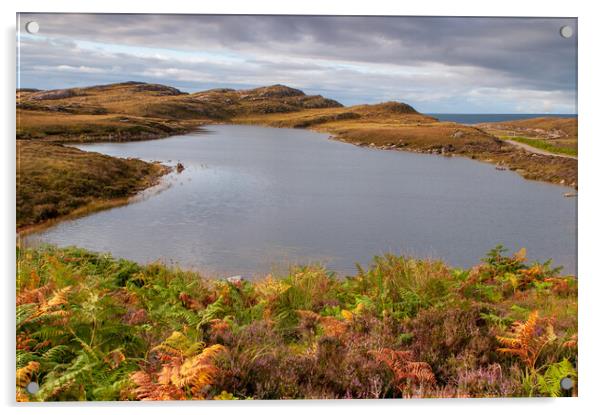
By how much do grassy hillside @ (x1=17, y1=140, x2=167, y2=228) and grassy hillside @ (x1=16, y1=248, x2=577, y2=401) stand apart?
679mm

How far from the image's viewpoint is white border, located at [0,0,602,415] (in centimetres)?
658

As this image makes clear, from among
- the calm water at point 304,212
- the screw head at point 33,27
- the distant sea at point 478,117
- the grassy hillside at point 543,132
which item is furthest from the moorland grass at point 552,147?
the screw head at point 33,27

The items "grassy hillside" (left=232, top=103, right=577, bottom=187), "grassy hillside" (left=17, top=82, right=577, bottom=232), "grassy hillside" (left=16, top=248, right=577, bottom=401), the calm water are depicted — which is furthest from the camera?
"grassy hillside" (left=232, top=103, right=577, bottom=187)

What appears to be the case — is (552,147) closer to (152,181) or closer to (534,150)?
(534,150)

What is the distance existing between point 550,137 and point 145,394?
6162mm

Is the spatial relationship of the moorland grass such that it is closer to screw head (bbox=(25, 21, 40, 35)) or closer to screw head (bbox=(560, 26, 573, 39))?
screw head (bbox=(560, 26, 573, 39))

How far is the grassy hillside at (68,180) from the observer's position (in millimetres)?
6922

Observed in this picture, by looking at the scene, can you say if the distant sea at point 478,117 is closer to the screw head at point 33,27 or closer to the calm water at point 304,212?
the calm water at point 304,212

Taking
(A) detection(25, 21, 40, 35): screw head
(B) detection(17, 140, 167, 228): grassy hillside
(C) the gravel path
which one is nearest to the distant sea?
(C) the gravel path

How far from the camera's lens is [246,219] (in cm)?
732

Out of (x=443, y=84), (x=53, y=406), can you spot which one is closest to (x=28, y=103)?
(x=53, y=406)

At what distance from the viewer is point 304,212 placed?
7.41 metres
